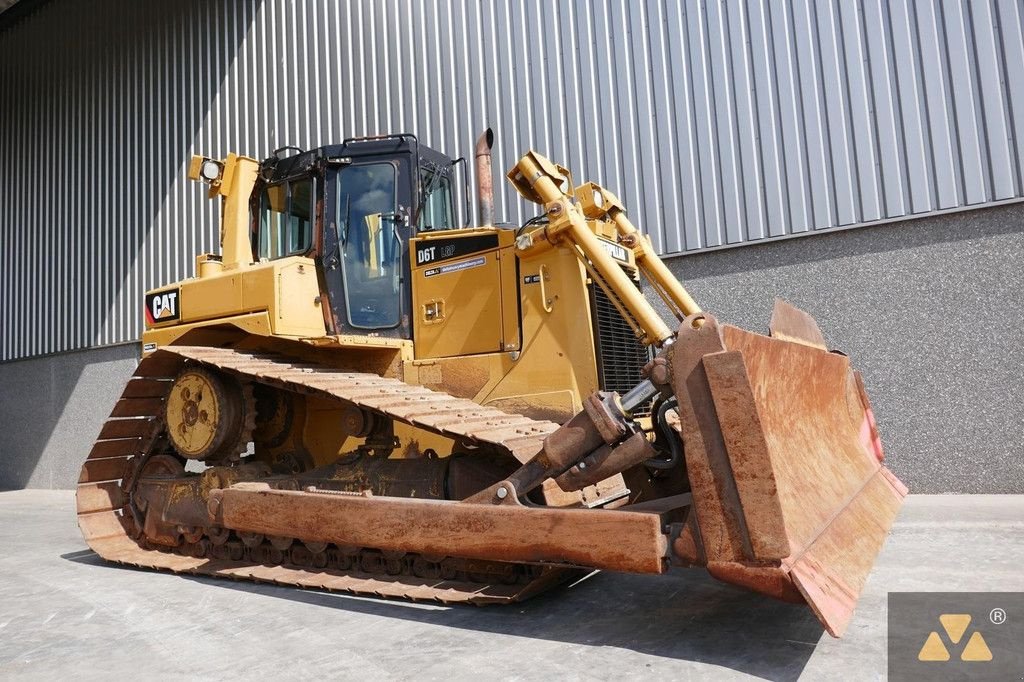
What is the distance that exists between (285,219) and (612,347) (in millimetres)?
2862

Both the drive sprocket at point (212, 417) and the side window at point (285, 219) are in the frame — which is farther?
the side window at point (285, 219)

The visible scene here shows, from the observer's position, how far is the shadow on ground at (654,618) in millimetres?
2969

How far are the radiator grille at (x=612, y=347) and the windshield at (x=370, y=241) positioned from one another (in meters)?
1.61

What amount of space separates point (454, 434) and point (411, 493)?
0.98m

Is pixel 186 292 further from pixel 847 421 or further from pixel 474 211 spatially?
pixel 847 421

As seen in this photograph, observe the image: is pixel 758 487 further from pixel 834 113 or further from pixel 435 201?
pixel 834 113

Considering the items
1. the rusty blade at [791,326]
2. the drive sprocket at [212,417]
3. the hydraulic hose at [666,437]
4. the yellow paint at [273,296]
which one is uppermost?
the yellow paint at [273,296]

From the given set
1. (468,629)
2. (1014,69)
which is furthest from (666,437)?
(1014,69)

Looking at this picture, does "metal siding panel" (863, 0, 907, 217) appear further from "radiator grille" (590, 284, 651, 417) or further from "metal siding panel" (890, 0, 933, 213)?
"radiator grille" (590, 284, 651, 417)

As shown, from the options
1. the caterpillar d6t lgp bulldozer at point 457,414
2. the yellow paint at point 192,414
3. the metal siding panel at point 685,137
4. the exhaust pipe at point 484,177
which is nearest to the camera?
the caterpillar d6t lgp bulldozer at point 457,414

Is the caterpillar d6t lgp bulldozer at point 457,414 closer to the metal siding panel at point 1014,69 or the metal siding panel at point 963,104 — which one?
the metal siding panel at point 963,104

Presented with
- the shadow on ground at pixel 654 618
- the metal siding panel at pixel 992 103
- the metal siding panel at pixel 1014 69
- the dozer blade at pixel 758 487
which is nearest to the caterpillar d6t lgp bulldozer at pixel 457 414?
the dozer blade at pixel 758 487

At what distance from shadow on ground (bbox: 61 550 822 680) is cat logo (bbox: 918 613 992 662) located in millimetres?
434

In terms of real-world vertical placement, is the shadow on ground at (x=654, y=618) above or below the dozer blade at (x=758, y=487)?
below
